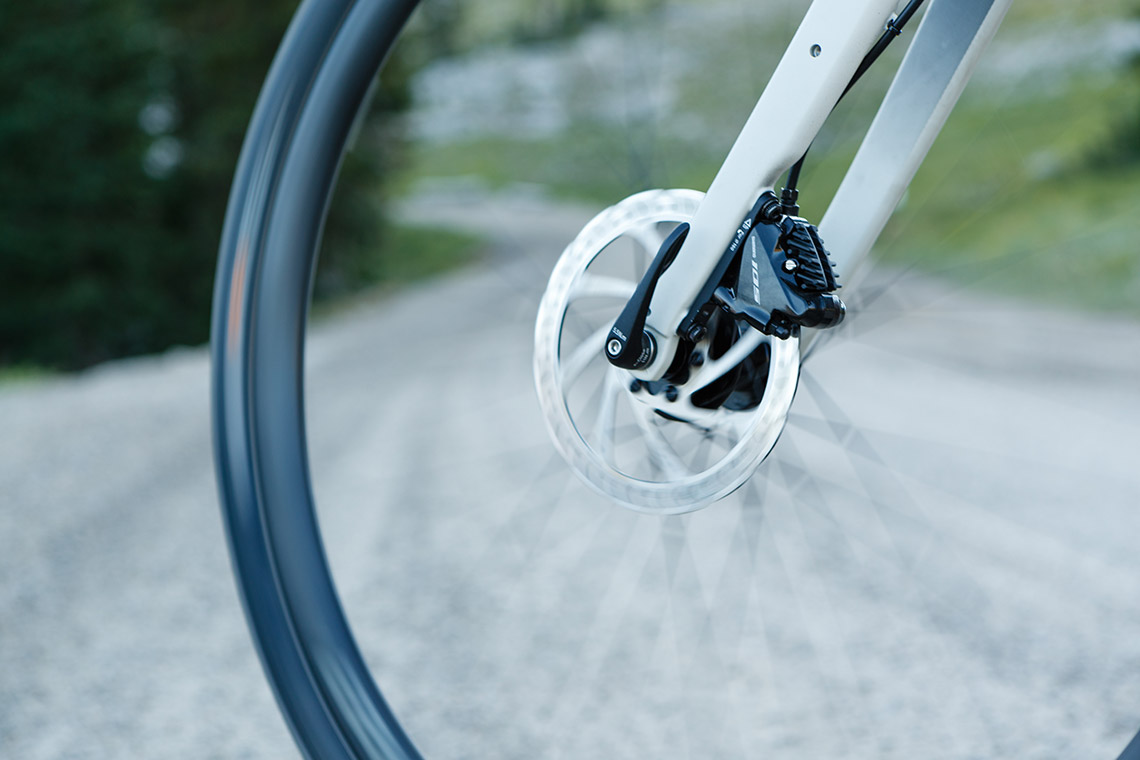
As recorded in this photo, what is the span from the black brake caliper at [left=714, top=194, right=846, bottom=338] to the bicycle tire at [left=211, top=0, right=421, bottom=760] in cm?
25

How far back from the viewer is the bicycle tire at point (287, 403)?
21.0 inches

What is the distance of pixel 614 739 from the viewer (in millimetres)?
843

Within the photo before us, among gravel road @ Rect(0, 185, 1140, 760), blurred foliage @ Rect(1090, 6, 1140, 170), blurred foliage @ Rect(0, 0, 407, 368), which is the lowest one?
blurred foliage @ Rect(1090, 6, 1140, 170)

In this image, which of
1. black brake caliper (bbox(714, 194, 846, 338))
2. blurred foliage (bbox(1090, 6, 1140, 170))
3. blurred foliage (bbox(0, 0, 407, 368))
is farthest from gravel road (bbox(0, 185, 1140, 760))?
blurred foliage (bbox(0, 0, 407, 368))

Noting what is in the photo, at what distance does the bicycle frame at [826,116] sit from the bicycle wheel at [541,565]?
11 cm

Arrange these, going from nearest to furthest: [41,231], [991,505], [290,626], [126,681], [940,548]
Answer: [290,626]
[126,681]
[940,548]
[991,505]
[41,231]

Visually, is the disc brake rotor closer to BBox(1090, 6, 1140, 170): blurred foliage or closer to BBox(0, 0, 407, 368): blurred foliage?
BBox(1090, 6, 1140, 170): blurred foliage

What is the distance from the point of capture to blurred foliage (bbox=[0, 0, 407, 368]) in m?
7.32

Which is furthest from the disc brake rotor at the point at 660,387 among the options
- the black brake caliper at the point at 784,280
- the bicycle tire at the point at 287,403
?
the bicycle tire at the point at 287,403

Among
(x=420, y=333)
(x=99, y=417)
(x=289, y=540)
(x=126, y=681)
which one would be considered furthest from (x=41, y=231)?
(x=289, y=540)

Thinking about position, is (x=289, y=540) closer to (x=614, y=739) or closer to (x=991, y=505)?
(x=614, y=739)

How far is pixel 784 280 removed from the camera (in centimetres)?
46

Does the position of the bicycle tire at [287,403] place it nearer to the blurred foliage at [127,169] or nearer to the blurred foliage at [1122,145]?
the blurred foliage at [1122,145]

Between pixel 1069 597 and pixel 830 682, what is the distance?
14.8 inches
